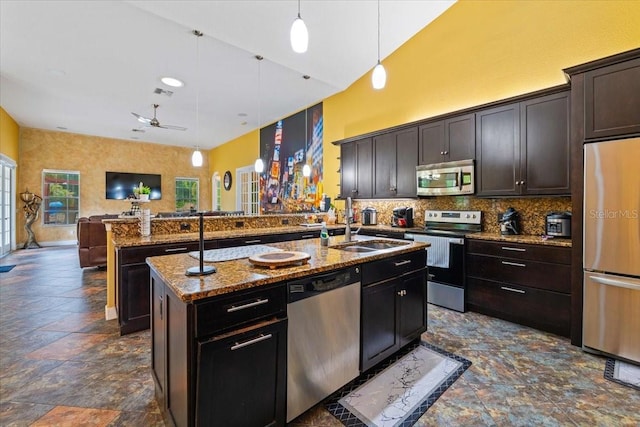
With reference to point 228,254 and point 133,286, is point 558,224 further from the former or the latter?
point 133,286

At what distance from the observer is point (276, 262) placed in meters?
1.62

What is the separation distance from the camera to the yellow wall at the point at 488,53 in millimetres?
2822

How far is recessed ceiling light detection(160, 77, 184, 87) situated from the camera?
4832 millimetres

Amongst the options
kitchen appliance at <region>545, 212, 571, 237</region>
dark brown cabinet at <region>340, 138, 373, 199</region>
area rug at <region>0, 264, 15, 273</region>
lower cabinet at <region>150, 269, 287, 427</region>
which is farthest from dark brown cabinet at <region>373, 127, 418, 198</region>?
area rug at <region>0, 264, 15, 273</region>

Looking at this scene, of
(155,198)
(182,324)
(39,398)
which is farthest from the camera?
(155,198)

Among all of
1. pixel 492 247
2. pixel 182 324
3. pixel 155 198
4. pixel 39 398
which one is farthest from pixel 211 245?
pixel 155 198

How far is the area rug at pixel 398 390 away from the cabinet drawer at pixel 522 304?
1.08 metres

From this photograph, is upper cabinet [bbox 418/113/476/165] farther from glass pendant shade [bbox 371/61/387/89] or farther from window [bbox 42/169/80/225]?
window [bbox 42/169/80/225]

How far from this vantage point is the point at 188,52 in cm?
406

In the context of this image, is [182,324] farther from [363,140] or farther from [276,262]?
[363,140]

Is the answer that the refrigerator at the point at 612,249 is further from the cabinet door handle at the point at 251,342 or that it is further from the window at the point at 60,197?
the window at the point at 60,197

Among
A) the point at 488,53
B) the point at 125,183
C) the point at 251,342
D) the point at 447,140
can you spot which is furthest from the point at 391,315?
the point at 125,183

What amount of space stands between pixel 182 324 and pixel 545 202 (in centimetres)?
362

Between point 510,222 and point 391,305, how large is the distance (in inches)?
80.8
